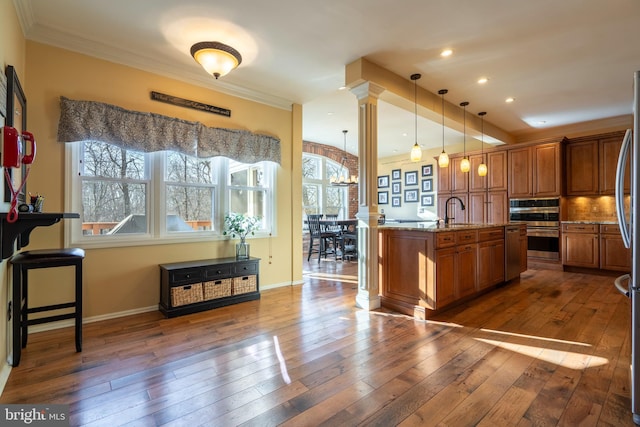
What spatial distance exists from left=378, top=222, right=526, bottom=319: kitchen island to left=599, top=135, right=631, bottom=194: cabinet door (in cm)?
333

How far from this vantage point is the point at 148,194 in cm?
338

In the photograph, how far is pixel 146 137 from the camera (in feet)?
10.6

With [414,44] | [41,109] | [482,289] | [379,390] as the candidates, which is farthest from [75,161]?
[482,289]

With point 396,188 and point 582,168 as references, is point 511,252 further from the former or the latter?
point 396,188

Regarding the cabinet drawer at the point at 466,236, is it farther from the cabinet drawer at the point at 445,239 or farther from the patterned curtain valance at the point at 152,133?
the patterned curtain valance at the point at 152,133

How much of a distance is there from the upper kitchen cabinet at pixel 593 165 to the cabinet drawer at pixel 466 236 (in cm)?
376

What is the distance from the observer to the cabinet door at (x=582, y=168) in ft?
18.2

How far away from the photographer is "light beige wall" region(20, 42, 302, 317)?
276 centimetres

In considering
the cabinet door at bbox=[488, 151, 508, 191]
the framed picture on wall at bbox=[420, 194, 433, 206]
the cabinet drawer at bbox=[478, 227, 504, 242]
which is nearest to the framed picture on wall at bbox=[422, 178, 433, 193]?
the framed picture on wall at bbox=[420, 194, 433, 206]

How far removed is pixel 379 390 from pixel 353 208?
7246mm

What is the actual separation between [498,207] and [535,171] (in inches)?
37.6

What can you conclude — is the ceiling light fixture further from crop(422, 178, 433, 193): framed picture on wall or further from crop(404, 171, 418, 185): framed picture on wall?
crop(404, 171, 418, 185): framed picture on wall

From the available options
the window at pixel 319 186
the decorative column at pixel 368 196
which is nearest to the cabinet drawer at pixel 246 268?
the decorative column at pixel 368 196

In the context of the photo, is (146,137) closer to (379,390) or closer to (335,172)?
(379,390)
